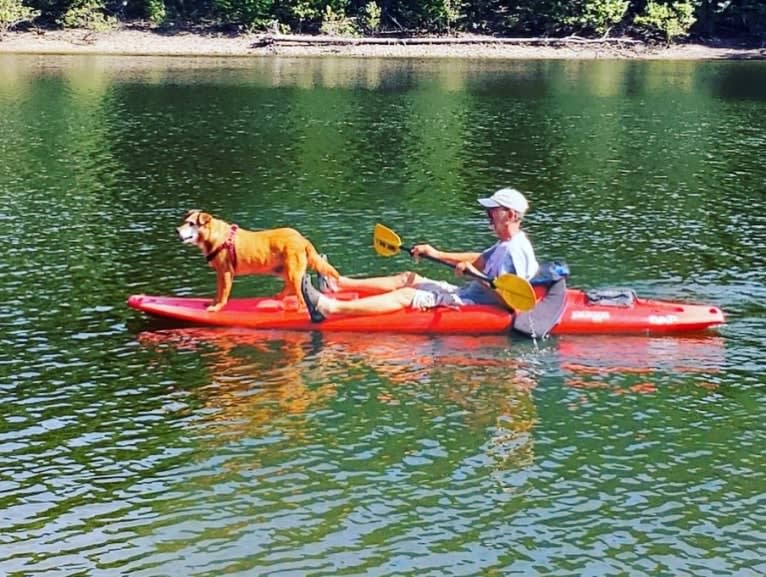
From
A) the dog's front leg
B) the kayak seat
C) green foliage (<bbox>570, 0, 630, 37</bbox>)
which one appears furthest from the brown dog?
green foliage (<bbox>570, 0, 630, 37</bbox>)

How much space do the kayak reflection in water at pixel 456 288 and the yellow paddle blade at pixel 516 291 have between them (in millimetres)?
249

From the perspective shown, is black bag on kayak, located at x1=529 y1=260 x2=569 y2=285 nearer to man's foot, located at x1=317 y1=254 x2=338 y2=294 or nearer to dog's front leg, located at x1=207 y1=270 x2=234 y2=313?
man's foot, located at x1=317 y1=254 x2=338 y2=294

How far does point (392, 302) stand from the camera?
17.0 meters

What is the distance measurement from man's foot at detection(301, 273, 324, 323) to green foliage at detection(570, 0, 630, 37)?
7228 centimetres

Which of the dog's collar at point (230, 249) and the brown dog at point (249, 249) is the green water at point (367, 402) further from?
the dog's collar at point (230, 249)

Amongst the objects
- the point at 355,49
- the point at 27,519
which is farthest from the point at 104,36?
the point at 27,519

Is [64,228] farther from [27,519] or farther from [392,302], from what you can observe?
[27,519]

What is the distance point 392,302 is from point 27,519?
23.1 feet

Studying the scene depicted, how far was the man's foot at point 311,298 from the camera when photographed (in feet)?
55.3

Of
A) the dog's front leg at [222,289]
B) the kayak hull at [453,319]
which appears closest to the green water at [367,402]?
the kayak hull at [453,319]

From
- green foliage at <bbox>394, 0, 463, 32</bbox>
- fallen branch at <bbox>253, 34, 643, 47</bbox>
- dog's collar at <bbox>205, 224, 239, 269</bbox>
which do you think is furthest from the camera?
green foliage at <bbox>394, 0, 463, 32</bbox>

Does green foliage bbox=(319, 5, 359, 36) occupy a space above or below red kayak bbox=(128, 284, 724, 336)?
above

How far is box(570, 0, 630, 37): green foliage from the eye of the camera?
84250 millimetres

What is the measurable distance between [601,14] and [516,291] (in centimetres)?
7256
